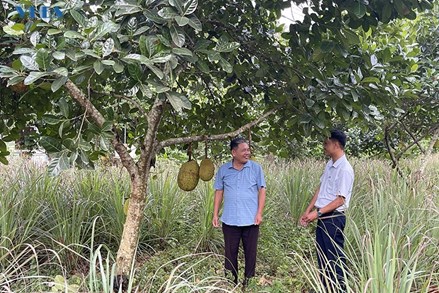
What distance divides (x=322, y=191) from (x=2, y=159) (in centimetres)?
237

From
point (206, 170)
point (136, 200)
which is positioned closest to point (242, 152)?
point (206, 170)

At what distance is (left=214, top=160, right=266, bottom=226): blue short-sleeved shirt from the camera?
3156mm

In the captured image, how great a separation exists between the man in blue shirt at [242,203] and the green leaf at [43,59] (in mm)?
1776

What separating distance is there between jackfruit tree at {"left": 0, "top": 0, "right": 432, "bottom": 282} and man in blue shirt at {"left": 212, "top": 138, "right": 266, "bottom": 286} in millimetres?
425

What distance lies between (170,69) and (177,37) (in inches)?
5.6

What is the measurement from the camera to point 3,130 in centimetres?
313

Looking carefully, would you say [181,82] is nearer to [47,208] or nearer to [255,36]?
[255,36]

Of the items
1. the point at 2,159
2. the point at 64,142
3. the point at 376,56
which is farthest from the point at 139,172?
the point at 376,56

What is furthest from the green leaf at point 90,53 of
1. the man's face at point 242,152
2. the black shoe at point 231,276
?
the black shoe at point 231,276

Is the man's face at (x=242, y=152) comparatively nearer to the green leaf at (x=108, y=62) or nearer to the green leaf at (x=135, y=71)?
the green leaf at (x=135, y=71)

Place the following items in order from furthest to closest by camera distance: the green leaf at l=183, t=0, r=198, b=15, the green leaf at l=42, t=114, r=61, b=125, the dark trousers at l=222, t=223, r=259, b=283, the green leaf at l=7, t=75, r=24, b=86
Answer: the dark trousers at l=222, t=223, r=259, b=283 → the green leaf at l=42, t=114, r=61, b=125 → the green leaf at l=183, t=0, r=198, b=15 → the green leaf at l=7, t=75, r=24, b=86

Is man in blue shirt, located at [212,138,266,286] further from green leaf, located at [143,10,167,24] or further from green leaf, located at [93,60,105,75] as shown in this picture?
green leaf, located at [93,60,105,75]

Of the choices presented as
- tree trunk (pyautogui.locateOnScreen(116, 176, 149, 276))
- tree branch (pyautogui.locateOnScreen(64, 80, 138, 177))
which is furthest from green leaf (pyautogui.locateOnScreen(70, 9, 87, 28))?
tree trunk (pyautogui.locateOnScreen(116, 176, 149, 276))

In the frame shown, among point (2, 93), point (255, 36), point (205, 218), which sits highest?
point (255, 36)
